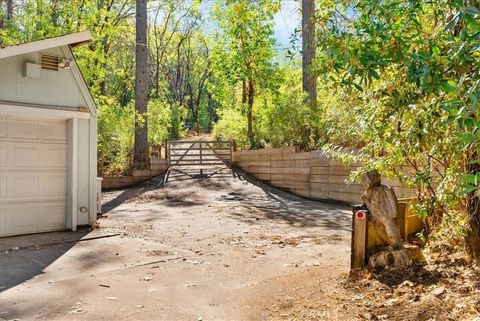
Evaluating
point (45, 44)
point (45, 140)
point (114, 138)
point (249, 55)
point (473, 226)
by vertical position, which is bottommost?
point (473, 226)

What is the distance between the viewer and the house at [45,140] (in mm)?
6066

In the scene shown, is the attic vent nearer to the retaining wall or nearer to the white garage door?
the white garage door

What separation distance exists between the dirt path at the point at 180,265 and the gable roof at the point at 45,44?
2.85 metres

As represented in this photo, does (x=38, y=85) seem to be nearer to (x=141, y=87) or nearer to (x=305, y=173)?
(x=305, y=173)

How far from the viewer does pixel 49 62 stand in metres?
6.42

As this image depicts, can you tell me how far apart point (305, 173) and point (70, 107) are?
604 centimetres

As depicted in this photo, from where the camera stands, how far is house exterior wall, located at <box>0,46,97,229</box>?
606cm

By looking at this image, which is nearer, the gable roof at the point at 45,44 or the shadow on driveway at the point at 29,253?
the shadow on driveway at the point at 29,253

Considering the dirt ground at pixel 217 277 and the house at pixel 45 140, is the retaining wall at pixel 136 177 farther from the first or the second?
the house at pixel 45 140

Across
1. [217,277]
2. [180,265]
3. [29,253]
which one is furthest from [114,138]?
[217,277]

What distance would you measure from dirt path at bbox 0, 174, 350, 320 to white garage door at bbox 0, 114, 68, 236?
2.80 ft

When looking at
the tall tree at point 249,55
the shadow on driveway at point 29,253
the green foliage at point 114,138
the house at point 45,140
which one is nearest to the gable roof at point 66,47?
the house at point 45,140

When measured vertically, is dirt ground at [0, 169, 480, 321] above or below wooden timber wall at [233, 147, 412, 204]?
below

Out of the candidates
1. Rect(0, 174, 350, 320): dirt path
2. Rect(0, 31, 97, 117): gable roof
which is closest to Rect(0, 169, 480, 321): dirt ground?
Rect(0, 174, 350, 320): dirt path
